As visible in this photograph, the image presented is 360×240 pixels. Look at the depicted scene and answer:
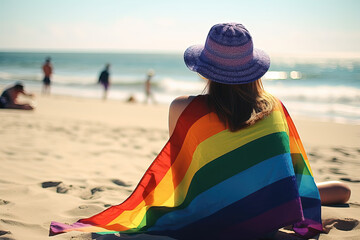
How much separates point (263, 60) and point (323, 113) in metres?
9.52

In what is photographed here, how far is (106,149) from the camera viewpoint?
14.2 feet

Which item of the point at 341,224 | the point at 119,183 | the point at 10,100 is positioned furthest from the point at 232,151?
the point at 10,100

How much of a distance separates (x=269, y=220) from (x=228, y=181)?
0.29 metres

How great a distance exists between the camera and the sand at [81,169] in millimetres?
2193

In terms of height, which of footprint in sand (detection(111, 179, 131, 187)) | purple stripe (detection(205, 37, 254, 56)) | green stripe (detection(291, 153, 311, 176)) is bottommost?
footprint in sand (detection(111, 179, 131, 187))

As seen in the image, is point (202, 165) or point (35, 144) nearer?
point (202, 165)

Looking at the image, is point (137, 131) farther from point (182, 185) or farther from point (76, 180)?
point (182, 185)

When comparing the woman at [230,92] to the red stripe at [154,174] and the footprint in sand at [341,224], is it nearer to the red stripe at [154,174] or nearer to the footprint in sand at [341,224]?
the red stripe at [154,174]

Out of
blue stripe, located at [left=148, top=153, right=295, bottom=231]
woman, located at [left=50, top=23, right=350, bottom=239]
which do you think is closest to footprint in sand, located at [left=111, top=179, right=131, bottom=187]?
woman, located at [left=50, top=23, right=350, bottom=239]

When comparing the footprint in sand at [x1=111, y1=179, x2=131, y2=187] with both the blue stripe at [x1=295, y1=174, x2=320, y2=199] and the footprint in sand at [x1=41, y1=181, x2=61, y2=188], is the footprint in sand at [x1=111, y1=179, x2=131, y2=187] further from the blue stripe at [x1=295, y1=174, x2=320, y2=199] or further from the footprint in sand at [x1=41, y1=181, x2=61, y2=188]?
the blue stripe at [x1=295, y1=174, x2=320, y2=199]

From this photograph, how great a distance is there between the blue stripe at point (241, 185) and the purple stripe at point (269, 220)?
0.44 ft

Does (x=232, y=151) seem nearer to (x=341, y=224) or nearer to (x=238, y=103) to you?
(x=238, y=103)

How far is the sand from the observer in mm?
2193

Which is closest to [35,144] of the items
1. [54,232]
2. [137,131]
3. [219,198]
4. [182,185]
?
[137,131]
